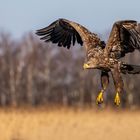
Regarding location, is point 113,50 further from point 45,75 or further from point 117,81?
point 45,75

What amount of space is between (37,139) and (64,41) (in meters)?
6.54

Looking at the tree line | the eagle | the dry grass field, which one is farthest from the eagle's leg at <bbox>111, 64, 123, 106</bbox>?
the tree line

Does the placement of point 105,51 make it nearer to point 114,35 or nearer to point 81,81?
point 114,35

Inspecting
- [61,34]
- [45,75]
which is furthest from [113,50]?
[45,75]

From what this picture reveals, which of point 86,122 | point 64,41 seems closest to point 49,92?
point 86,122

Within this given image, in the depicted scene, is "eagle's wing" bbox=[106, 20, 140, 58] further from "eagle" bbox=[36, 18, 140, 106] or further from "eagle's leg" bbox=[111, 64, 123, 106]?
"eagle's leg" bbox=[111, 64, 123, 106]

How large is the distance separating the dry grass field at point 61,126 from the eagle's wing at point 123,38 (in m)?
7.20

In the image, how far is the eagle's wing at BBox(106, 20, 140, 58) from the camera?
25.2 feet

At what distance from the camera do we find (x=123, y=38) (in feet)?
25.7

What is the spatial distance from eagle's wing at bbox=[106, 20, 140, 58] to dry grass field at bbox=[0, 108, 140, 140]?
720 centimetres

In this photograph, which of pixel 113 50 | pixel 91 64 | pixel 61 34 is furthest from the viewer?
pixel 61 34

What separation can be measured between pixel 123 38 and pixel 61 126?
8.63m

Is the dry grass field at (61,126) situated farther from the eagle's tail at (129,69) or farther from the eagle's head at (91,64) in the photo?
the eagle's head at (91,64)

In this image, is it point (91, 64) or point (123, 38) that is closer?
point (91, 64)
